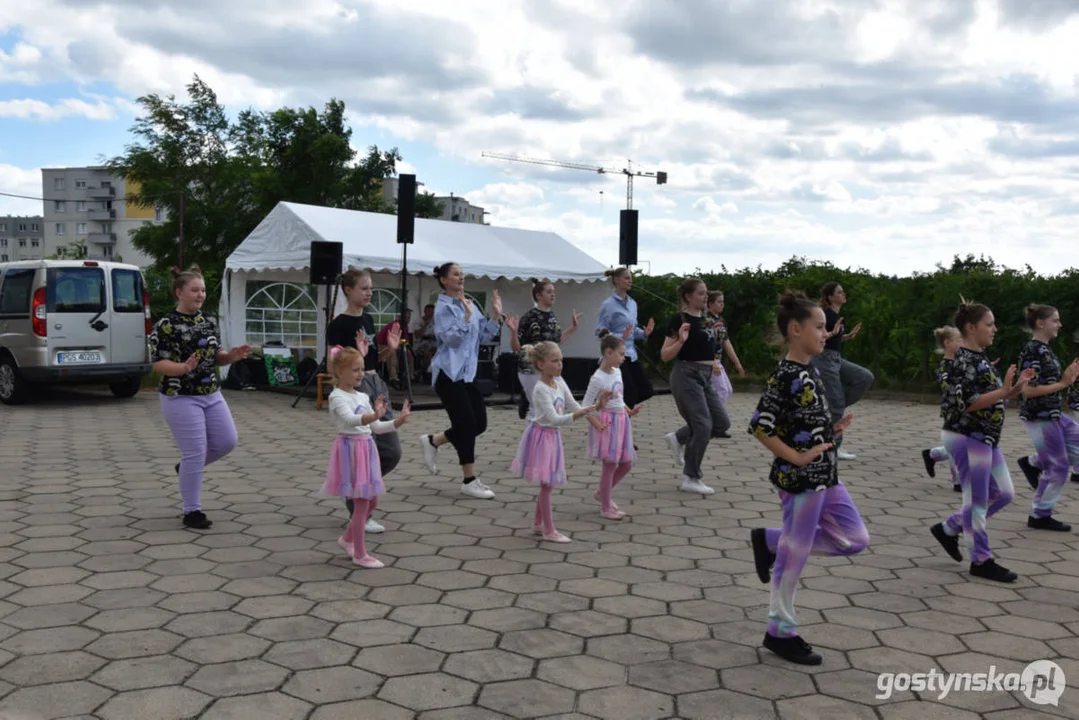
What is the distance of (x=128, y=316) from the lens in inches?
514

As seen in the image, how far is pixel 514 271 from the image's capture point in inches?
600

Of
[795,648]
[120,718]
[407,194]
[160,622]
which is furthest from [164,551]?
[407,194]

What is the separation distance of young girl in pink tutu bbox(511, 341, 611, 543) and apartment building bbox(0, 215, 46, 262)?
12070cm

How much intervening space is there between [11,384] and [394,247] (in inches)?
219

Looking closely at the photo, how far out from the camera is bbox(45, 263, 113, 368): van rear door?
12367mm

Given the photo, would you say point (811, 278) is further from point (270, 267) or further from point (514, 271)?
point (270, 267)

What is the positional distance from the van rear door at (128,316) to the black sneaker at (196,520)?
26.8 feet

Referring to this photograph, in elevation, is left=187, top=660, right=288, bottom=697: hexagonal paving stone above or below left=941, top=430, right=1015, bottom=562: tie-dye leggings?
below

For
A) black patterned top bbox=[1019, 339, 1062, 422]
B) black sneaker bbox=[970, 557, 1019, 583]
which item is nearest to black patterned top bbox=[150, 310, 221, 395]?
black sneaker bbox=[970, 557, 1019, 583]

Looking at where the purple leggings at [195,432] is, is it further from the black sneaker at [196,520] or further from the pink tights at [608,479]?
the pink tights at [608,479]

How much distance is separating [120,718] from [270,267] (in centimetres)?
1169

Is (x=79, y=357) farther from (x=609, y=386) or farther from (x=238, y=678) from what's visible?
(x=238, y=678)

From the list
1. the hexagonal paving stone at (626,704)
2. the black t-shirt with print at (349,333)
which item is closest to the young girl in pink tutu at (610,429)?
the black t-shirt with print at (349,333)

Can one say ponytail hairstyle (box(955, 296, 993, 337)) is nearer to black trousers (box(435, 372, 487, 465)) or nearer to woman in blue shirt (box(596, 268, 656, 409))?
black trousers (box(435, 372, 487, 465))
